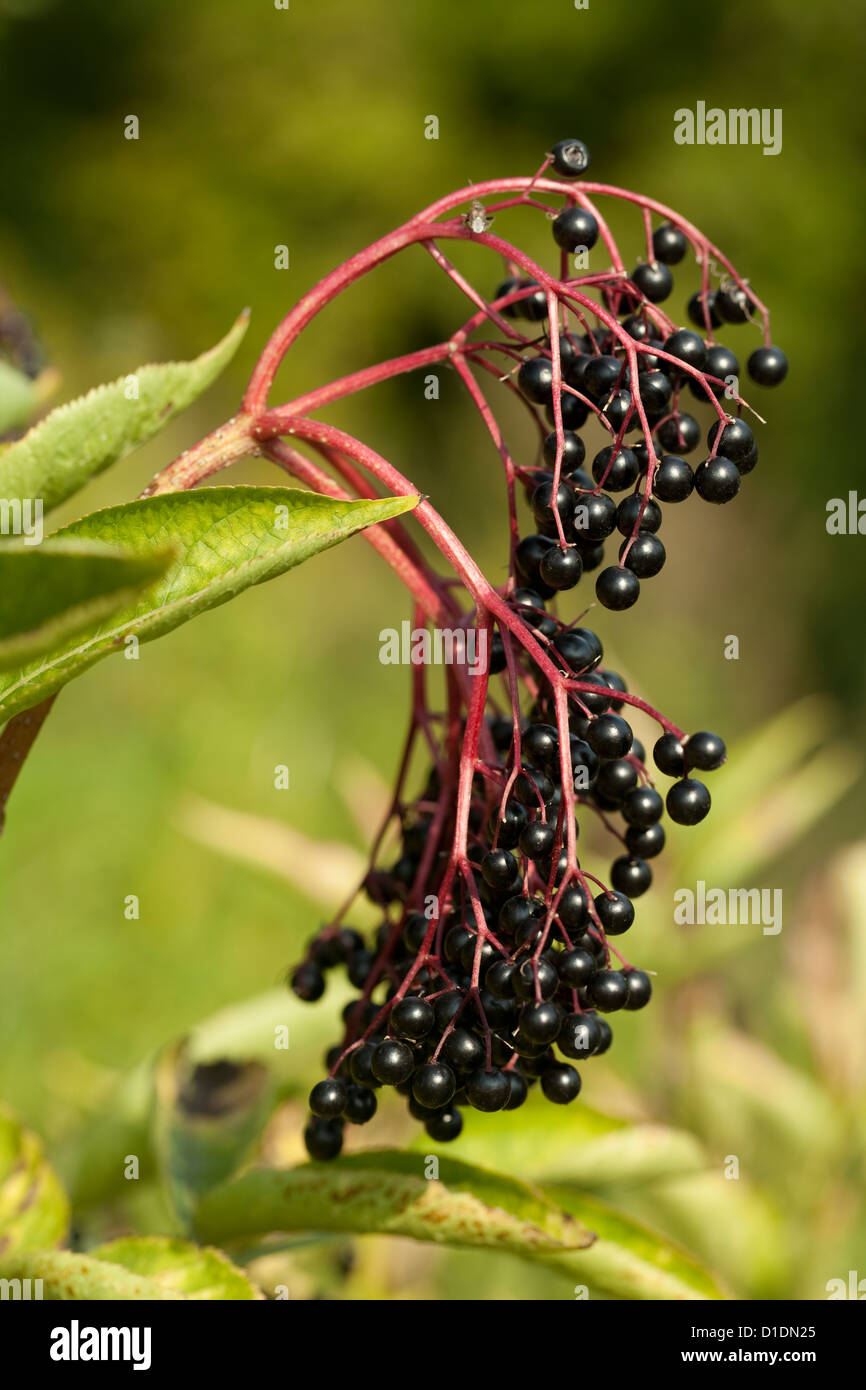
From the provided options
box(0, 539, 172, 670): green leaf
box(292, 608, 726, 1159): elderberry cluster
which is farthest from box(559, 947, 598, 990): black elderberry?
box(0, 539, 172, 670): green leaf

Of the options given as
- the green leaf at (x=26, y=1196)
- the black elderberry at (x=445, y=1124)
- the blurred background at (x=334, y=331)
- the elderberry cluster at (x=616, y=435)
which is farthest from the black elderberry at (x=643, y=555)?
the blurred background at (x=334, y=331)

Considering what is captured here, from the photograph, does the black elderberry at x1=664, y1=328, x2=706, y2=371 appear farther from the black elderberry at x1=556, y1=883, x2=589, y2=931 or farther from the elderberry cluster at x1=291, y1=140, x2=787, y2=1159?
the black elderberry at x1=556, y1=883, x2=589, y2=931

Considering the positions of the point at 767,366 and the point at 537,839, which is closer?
the point at 537,839

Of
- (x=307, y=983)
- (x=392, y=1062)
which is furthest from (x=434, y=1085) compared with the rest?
(x=307, y=983)

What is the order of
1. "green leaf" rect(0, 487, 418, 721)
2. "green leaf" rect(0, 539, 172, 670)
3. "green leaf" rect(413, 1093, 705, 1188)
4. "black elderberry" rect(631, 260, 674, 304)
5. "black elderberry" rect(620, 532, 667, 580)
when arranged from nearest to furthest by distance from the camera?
1. "green leaf" rect(0, 539, 172, 670)
2. "green leaf" rect(0, 487, 418, 721)
3. "black elderberry" rect(620, 532, 667, 580)
4. "black elderberry" rect(631, 260, 674, 304)
5. "green leaf" rect(413, 1093, 705, 1188)

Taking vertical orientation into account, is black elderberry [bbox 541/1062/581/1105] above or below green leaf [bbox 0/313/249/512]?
below

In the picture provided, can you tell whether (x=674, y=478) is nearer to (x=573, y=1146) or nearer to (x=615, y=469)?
(x=615, y=469)
